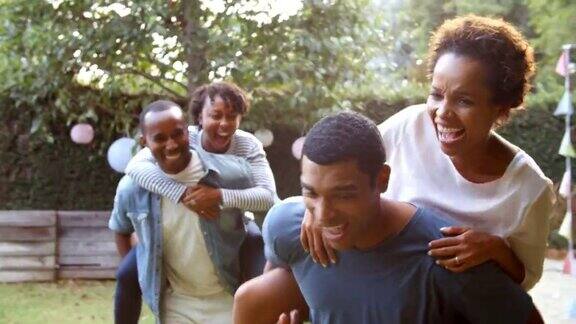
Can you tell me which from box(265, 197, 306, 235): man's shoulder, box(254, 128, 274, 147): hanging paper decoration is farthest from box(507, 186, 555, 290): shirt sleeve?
box(254, 128, 274, 147): hanging paper decoration

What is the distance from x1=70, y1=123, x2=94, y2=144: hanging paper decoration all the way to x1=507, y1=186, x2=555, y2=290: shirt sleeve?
740cm

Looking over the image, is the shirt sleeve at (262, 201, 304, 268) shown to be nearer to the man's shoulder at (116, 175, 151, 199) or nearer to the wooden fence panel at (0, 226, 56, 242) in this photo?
the man's shoulder at (116, 175, 151, 199)

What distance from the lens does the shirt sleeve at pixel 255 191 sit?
11.3 feet

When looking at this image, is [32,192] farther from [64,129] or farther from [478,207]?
[478,207]

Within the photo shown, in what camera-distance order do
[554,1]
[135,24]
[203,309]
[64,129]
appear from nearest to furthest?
1. [203,309]
2. [135,24]
3. [64,129]
4. [554,1]

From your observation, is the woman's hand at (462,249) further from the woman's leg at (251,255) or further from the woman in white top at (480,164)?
the woman's leg at (251,255)

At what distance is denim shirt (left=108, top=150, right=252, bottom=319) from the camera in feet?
11.2

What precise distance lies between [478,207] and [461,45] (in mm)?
347

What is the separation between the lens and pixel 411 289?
5.89 ft

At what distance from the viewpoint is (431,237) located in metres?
1.84

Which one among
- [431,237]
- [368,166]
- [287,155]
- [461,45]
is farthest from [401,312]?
[287,155]

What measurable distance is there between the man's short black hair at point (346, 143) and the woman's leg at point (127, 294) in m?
1.99

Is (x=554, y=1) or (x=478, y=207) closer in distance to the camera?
(x=478, y=207)

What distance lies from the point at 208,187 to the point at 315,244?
1573 mm
